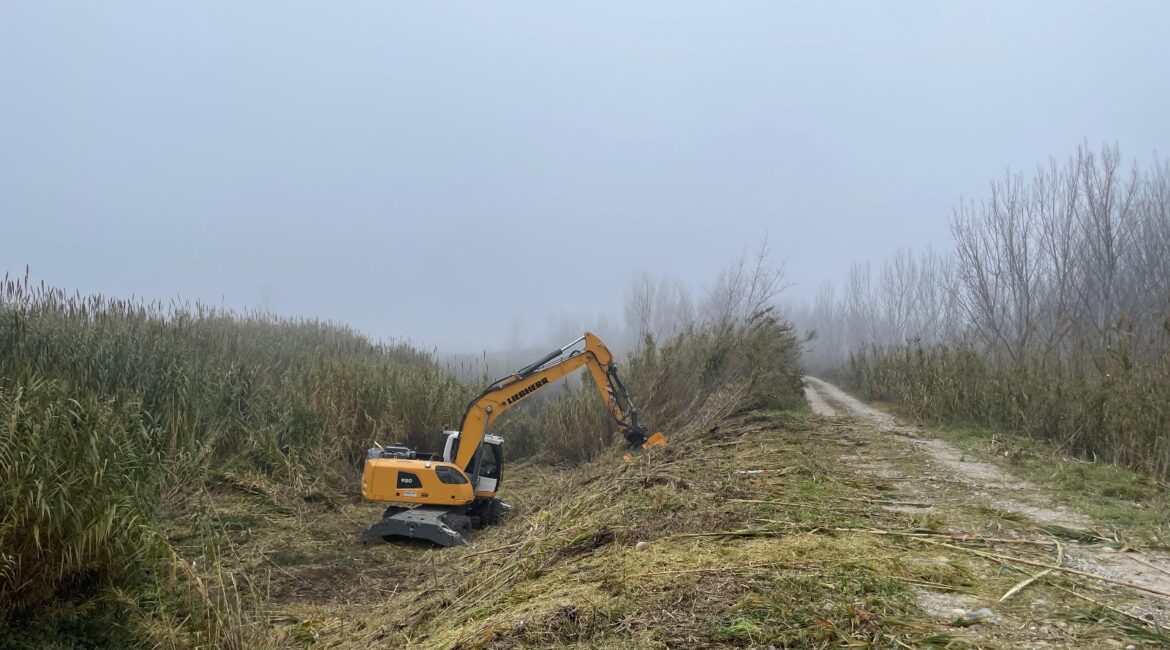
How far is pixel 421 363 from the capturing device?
18.5 metres

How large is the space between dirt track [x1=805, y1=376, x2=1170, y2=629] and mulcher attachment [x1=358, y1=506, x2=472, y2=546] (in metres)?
4.71

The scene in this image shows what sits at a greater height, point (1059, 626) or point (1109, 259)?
point (1109, 259)

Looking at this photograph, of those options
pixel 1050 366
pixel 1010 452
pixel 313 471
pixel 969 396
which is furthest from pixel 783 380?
pixel 313 471

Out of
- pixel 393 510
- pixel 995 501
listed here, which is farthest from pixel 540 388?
pixel 995 501

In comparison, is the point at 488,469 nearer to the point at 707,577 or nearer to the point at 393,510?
the point at 393,510

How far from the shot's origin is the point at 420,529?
8664 mm

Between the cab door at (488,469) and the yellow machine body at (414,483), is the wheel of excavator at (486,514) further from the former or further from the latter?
the yellow machine body at (414,483)

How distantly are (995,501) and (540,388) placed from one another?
6229 mm

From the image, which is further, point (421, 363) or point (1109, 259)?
point (1109, 259)

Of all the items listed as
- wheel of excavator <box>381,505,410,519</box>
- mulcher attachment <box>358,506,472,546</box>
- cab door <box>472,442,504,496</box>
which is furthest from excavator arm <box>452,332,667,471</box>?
mulcher attachment <box>358,506,472,546</box>

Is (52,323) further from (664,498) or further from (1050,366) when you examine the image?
(1050,366)

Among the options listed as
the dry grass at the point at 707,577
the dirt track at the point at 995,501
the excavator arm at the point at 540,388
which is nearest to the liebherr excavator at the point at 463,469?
the excavator arm at the point at 540,388

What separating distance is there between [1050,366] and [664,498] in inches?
337

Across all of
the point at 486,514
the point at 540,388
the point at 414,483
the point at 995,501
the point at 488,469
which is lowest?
the point at 486,514
